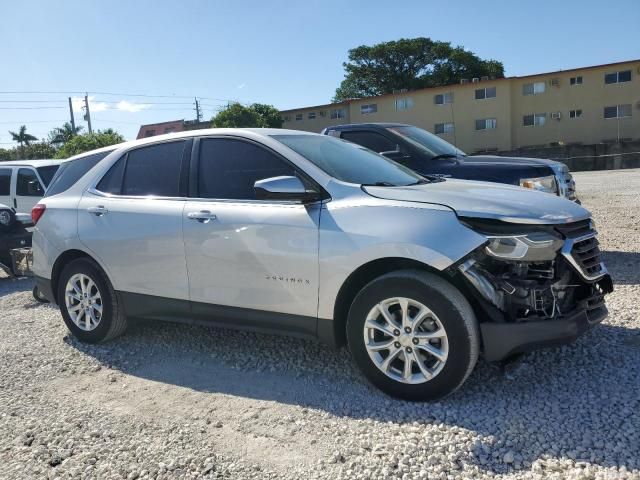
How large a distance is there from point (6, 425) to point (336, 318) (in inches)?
87.2

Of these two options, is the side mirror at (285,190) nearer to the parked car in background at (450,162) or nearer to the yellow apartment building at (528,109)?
the parked car in background at (450,162)

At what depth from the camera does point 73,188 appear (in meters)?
5.14

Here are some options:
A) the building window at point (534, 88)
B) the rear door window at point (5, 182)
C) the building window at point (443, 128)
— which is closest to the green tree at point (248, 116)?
the building window at point (443, 128)

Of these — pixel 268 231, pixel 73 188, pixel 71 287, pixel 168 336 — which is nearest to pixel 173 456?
pixel 268 231

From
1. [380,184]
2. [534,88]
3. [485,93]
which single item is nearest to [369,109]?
[485,93]

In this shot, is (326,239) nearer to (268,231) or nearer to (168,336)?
(268,231)

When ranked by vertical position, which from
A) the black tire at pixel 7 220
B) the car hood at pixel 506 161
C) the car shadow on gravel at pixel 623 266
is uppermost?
the car hood at pixel 506 161

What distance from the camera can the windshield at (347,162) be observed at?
405cm

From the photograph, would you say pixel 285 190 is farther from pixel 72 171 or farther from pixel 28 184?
pixel 28 184

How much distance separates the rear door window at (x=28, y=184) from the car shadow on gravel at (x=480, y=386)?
764 cm

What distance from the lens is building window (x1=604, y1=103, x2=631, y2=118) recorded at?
122 feet

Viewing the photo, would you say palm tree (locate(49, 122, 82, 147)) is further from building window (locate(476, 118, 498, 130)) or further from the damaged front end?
the damaged front end

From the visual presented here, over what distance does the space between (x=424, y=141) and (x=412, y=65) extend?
58.6m

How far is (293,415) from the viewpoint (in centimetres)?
348
